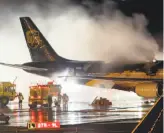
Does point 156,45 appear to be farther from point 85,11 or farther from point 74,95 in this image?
point 74,95

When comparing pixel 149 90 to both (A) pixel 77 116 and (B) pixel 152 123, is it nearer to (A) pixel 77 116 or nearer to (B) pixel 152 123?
(A) pixel 77 116

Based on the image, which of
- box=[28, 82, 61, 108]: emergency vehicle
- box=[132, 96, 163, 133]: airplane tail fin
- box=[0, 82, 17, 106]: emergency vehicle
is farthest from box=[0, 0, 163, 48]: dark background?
box=[132, 96, 163, 133]: airplane tail fin

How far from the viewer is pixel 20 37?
4756 cm

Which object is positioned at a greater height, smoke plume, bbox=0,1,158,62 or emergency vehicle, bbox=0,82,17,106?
smoke plume, bbox=0,1,158,62

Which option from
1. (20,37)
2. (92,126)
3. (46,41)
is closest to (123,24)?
(46,41)

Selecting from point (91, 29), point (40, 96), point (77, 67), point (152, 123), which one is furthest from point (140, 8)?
point (152, 123)

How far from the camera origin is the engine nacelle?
26.2 metres

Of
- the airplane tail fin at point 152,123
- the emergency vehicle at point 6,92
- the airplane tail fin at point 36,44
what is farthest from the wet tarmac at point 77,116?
the airplane tail fin at point 36,44

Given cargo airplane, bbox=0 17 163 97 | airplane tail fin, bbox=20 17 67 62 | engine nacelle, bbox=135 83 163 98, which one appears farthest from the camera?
airplane tail fin, bbox=20 17 67 62

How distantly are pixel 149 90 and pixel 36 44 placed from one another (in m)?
20.6

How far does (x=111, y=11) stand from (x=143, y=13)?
399 cm

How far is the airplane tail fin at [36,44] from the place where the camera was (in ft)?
142

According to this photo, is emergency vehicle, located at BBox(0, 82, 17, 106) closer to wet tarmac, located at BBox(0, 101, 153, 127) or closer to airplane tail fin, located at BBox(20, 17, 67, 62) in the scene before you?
airplane tail fin, located at BBox(20, 17, 67, 62)

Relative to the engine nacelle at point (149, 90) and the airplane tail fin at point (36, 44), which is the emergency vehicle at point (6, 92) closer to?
the airplane tail fin at point (36, 44)
